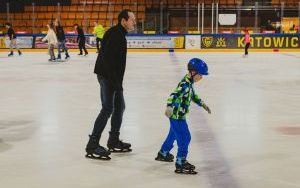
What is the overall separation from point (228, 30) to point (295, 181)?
72.2 ft

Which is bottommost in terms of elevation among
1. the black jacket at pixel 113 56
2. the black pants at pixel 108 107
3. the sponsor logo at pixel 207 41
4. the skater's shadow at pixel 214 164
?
the skater's shadow at pixel 214 164

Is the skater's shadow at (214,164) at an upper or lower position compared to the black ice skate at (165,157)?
lower

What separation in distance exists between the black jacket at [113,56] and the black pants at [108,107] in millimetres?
74

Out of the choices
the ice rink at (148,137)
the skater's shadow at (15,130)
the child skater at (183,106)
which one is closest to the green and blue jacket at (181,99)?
the child skater at (183,106)

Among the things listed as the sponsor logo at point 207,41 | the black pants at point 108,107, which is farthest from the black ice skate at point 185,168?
the sponsor logo at point 207,41

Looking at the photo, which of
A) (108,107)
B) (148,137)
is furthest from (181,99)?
(148,137)

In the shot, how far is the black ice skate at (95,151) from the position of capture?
463 cm

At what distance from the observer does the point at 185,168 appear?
4.12 metres

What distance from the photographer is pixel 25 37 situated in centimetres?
2564

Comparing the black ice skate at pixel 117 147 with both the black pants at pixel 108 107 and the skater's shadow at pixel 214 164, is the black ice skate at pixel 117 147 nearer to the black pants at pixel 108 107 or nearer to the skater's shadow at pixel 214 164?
the black pants at pixel 108 107

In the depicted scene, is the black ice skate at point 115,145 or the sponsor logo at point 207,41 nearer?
the black ice skate at point 115,145

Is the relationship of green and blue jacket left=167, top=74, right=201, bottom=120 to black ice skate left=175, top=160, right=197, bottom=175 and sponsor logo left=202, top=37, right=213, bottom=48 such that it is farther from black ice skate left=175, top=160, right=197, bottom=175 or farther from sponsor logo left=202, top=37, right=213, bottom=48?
sponsor logo left=202, top=37, right=213, bottom=48

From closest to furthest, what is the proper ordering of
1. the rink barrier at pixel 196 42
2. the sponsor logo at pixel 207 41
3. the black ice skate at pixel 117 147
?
the black ice skate at pixel 117 147
the sponsor logo at pixel 207 41
the rink barrier at pixel 196 42

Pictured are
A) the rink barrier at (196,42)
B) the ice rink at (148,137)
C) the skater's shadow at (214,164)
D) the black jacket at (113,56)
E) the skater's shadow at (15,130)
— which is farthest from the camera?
the rink barrier at (196,42)
